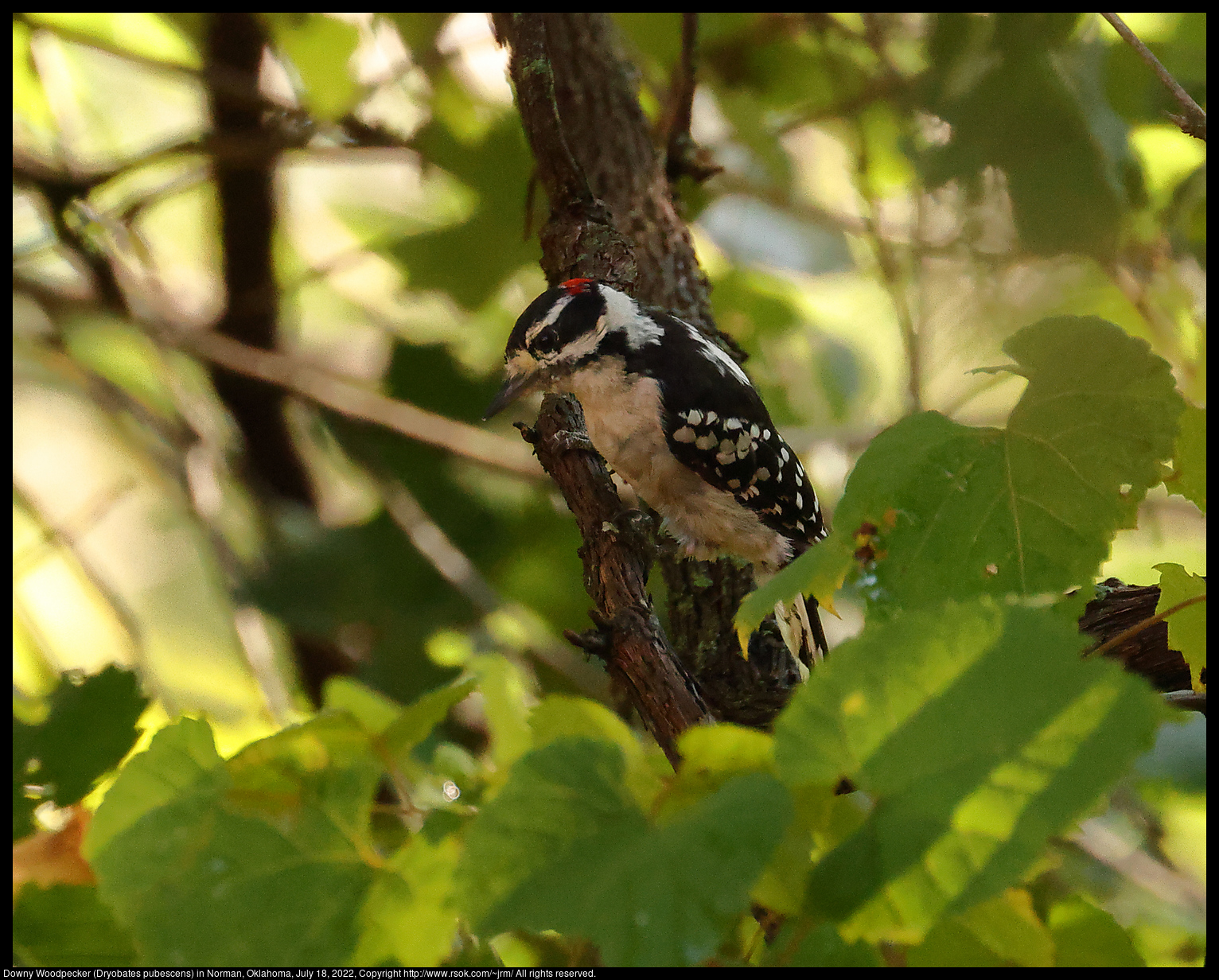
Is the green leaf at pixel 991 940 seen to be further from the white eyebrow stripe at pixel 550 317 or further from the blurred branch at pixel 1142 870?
the blurred branch at pixel 1142 870

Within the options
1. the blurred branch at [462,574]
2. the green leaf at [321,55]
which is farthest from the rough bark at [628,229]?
the green leaf at [321,55]

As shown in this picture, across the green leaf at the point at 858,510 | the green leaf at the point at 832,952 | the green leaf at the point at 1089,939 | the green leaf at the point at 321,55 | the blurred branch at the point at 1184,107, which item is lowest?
the green leaf at the point at 1089,939

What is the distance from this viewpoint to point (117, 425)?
9.18 feet

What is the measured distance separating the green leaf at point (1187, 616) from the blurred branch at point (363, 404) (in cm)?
176

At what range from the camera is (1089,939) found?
25.7 inches

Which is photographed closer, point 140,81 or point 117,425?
point 117,425

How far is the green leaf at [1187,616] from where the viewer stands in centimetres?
80

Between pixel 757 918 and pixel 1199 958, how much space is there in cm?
158

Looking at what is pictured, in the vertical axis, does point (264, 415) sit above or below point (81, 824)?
above

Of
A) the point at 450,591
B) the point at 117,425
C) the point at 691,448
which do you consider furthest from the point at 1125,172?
the point at 117,425

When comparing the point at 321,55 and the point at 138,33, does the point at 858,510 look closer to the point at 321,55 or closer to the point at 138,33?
the point at 321,55

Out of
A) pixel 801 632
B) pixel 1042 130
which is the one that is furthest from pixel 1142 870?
pixel 1042 130

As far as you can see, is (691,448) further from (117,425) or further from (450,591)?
(117,425)
